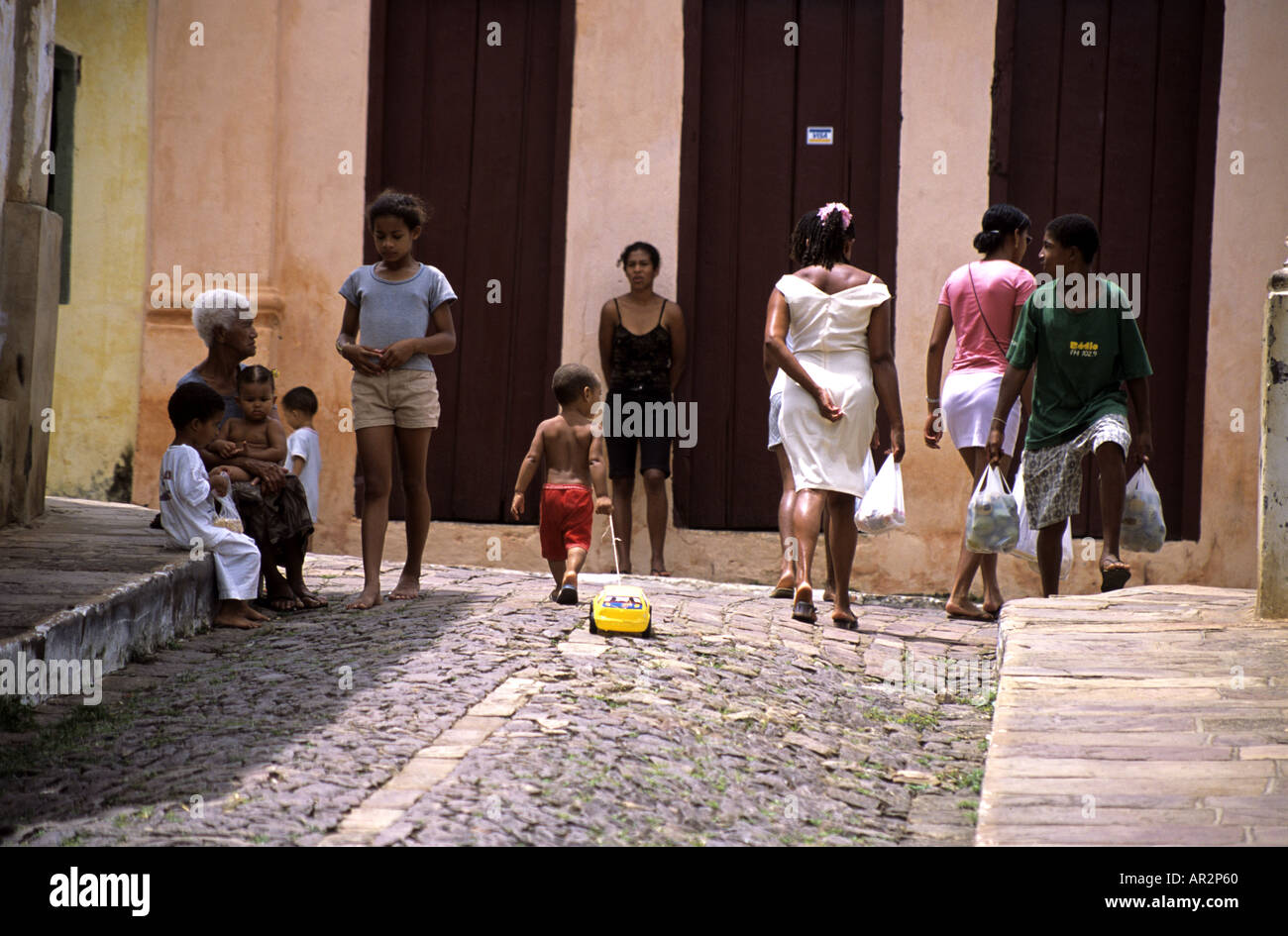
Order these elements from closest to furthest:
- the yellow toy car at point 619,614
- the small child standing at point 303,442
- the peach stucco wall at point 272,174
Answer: the yellow toy car at point 619,614 → the small child standing at point 303,442 → the peach stucco wall at point 272,174

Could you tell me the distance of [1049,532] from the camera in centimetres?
726

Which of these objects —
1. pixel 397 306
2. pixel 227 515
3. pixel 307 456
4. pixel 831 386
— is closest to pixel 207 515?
pixel 227 515

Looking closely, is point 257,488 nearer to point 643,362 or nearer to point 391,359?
point 391,359

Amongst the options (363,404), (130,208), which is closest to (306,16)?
Answer: (130,208)

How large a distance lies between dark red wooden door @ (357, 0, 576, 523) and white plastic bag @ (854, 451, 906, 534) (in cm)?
371

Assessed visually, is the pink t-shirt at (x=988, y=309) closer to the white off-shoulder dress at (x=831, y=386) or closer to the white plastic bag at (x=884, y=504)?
the white off-shoulder dress at (x=831, y=386)

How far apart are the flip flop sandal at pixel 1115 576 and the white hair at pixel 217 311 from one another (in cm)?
383

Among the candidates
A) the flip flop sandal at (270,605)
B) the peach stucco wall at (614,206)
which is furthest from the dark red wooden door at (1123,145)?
the flip flop sandal at (270,605)

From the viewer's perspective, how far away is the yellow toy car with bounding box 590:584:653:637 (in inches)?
237

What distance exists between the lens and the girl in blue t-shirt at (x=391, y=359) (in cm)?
687

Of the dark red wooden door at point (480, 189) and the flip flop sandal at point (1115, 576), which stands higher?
the dark red wooden door at point (480, 189)

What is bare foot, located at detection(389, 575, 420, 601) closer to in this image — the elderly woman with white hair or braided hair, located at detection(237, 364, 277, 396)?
the elderly woman with white hair

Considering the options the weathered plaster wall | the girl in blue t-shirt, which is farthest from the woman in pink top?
the weathered plaster wall

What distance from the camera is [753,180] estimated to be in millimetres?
10352
